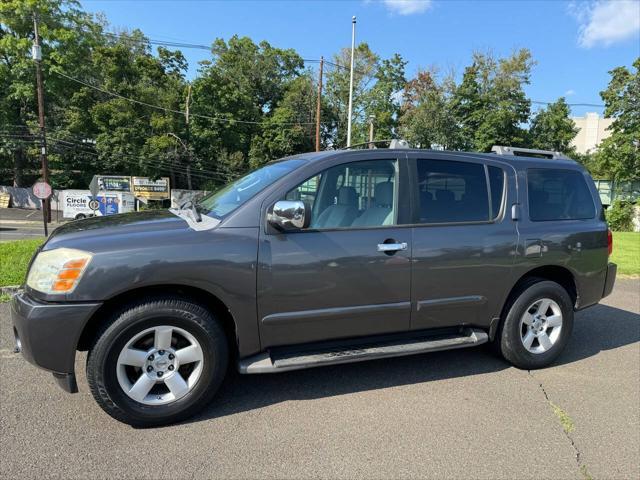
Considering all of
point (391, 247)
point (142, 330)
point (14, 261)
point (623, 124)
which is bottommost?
→ point (14, 261)

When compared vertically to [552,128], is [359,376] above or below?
below

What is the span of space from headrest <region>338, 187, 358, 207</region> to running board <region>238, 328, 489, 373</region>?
1.12 m

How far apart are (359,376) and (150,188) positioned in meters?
38.4

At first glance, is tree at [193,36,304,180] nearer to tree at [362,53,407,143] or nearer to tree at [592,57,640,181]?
tree at [362,53,407,143]

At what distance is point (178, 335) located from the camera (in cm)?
304

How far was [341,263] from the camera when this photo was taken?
3.26 metres

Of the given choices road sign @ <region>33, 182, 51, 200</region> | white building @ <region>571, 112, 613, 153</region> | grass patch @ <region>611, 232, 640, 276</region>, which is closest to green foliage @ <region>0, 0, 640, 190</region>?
road sign @ <region>33, 182, 51, 200</region>

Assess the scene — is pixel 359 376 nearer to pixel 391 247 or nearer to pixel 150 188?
pixel 391 247

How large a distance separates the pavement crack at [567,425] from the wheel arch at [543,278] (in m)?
0.59

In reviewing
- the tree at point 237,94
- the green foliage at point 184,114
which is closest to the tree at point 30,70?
the green foliage at point 184,114

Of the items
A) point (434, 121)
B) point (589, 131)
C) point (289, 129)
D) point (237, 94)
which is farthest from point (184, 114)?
point (589, 131)

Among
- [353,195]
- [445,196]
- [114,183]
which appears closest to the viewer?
[353,195]

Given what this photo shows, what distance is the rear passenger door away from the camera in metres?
3.56

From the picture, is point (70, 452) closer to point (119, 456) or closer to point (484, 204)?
point (119, 456)
